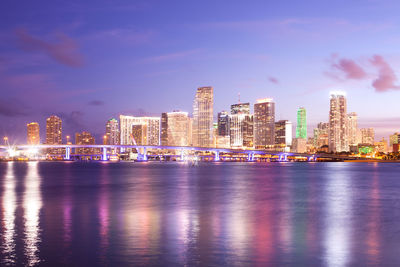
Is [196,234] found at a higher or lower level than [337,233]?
higher

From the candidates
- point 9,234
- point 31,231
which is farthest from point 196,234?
point 9,234

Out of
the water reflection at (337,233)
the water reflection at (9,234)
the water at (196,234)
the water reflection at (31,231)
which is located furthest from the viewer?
the water reflection at (337,233)

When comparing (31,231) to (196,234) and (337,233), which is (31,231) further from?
(337,233)

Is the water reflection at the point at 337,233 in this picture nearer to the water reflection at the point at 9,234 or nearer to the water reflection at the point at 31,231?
the water reflection at the point at 31,231

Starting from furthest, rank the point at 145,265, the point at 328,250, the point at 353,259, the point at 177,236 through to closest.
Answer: the point at 177,236 < the point at 328,250 < the point at 353,259 < the point at 145,265

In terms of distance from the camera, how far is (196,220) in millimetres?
28312

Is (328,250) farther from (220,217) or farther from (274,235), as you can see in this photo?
(220,217)

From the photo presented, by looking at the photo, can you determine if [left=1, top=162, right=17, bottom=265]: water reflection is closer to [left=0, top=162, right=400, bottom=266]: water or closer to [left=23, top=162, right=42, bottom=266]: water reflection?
[left=0, top=162, right=400, bottom=266]: water

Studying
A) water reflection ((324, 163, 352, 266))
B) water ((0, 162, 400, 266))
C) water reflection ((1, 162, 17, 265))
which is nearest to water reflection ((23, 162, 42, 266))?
water ((0, 162, 400, 266))

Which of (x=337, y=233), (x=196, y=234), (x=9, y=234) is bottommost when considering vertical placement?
(x=337, y=233)

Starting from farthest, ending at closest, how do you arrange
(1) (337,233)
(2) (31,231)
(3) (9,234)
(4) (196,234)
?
(1) (337,233) < (2) (31,231) < (4) (196,234) < (3) (9,234)

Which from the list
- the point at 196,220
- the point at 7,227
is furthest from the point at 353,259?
the point at 7,227

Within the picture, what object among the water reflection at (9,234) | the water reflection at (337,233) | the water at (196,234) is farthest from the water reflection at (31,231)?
the water reflection at (337,233)

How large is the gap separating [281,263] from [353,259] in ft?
9.97
